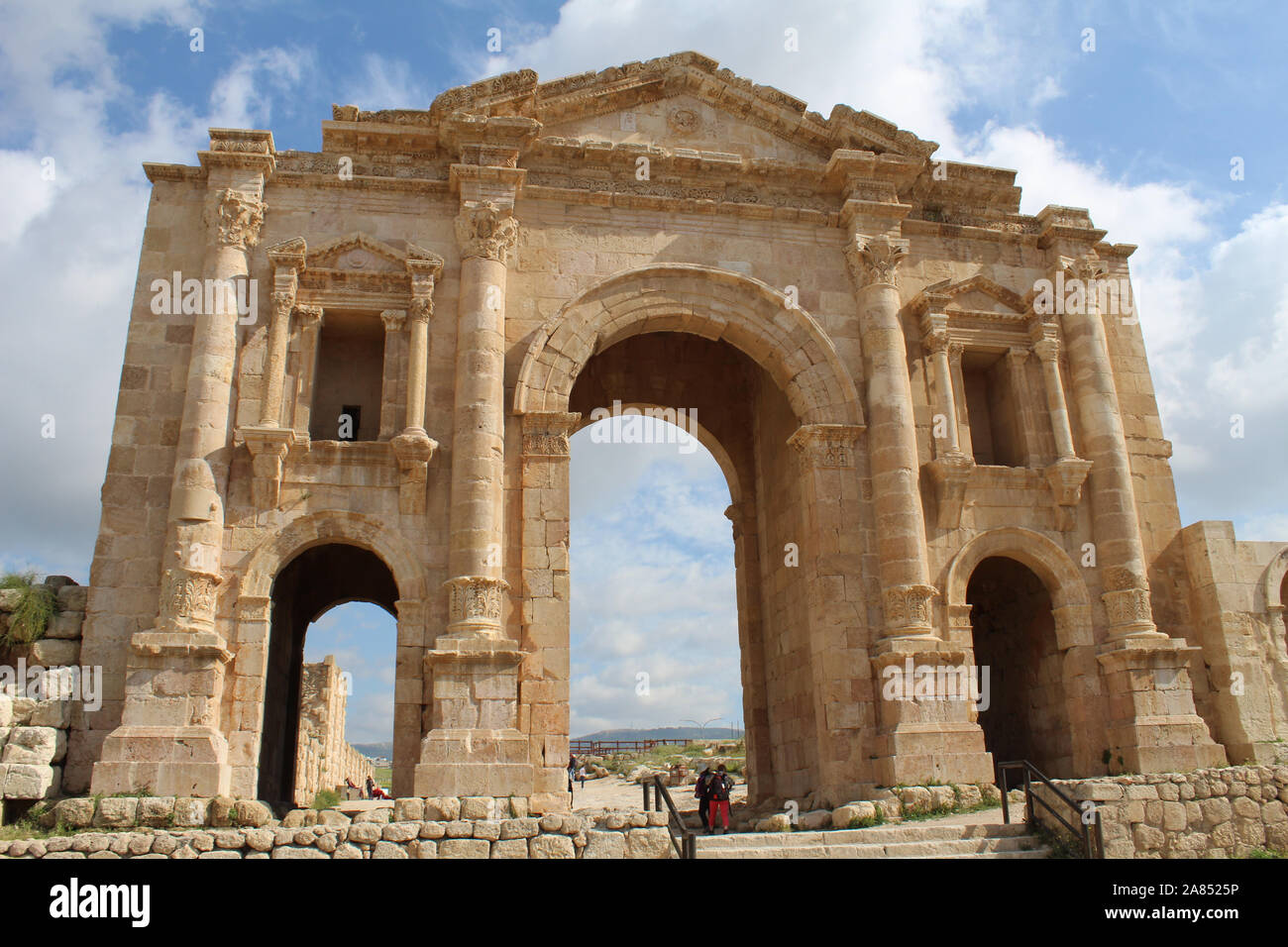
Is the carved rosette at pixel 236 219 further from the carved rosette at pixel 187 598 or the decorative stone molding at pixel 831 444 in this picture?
the decorative stone molding at pixel 831 444

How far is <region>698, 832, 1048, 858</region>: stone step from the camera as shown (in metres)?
10.9

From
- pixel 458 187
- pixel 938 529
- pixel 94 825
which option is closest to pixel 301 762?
pixel 94 825

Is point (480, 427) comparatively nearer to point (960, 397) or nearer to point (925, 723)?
point (925, 723)

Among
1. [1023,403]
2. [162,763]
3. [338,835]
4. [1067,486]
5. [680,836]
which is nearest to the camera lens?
[680,836]

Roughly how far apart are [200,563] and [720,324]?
8.29 m

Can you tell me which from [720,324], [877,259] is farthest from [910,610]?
[877,259]

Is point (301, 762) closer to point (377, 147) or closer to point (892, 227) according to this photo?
point (377, 147)

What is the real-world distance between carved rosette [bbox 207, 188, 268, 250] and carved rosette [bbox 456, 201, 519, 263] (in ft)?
9.62

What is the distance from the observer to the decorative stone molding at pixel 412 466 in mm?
13852

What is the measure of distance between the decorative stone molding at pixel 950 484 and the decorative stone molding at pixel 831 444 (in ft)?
4.25

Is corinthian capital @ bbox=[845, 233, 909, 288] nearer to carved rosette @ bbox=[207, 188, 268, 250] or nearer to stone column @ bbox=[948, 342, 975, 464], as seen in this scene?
stone column @ bbox=[948, 342, 975, 464]

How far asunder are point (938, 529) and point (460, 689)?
24.4 ft

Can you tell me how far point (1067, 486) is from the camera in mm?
15672

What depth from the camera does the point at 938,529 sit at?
50.2 ft
